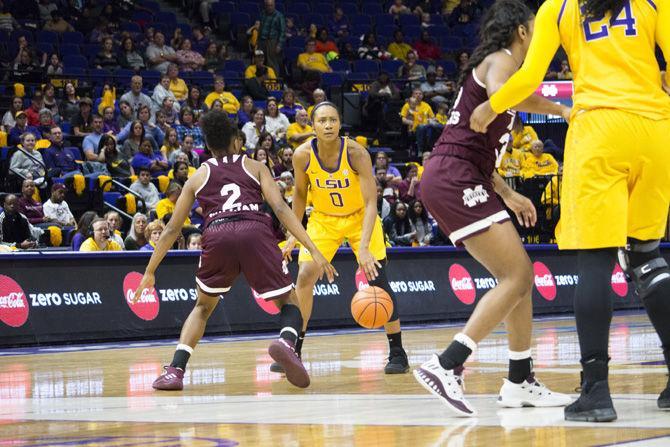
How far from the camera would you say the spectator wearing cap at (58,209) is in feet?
52.3

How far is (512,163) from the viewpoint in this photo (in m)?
21.1

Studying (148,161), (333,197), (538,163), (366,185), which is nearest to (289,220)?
Answer: (366,185)

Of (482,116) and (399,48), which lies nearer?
(482,116)

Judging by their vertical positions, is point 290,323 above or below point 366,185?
below

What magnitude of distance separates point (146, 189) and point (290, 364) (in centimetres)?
1026

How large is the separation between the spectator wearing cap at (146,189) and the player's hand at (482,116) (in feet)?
38.2

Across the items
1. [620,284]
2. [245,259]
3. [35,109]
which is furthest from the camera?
[35,109]

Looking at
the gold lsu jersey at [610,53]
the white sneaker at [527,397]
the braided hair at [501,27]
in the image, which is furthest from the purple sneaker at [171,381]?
the gold lsu jersey at [610,53]

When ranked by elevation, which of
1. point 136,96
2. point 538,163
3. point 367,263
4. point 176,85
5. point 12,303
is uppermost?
point 367,263

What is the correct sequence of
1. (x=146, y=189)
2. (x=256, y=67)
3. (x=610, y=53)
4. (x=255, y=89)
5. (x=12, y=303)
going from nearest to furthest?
(x=610, y=53), (x=12, y=303), (x=146, y=189), (x=255, y=89), (x=256, y=67)

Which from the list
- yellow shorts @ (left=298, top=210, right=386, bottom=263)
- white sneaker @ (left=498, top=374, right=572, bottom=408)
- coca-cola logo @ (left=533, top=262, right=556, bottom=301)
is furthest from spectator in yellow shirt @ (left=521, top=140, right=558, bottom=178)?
white sneaker @ (left=498, top=374, right=572, bottom=408)

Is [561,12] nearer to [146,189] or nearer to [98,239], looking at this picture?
[98,239]

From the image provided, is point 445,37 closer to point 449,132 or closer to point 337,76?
point 337,76

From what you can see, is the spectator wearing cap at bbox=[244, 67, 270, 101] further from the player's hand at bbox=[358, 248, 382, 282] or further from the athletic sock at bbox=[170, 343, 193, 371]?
the athletic sock at bbox=[170, 343, 193, 371]
